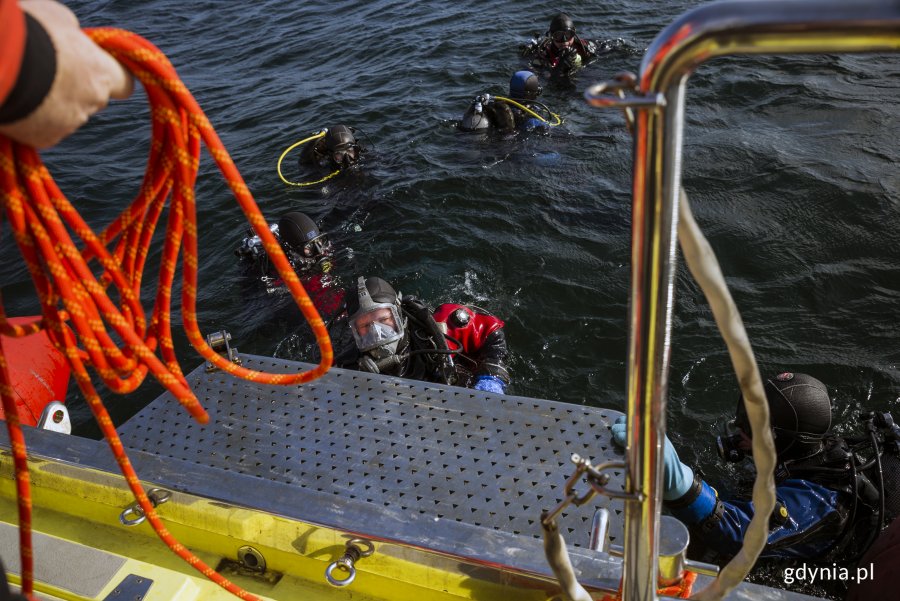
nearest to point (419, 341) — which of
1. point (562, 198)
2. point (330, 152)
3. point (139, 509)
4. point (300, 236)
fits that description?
point (300, 236)

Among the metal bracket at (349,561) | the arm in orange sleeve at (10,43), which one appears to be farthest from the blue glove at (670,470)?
the arm in orange sleeve at (10,43)

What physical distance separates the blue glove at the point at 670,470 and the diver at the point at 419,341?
5.21 feet

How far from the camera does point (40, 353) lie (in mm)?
4250

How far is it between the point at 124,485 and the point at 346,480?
62 cm

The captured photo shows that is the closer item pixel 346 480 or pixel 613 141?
pixel 346 480

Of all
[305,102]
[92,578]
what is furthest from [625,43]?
[92,578]

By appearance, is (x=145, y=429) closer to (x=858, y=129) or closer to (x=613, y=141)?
(x=613, y=141)

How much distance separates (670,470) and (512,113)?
249 inches

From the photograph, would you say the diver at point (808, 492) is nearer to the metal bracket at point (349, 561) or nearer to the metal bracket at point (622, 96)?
the metal bracket at point (349, 561)

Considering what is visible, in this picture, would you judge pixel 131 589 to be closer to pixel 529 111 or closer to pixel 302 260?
pixel 302 260

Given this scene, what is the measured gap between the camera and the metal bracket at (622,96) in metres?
0.76

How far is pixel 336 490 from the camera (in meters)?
2.11

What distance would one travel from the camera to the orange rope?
1489mm

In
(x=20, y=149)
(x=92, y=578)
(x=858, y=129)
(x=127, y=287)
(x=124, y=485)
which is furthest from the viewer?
(x=858, y=129)
